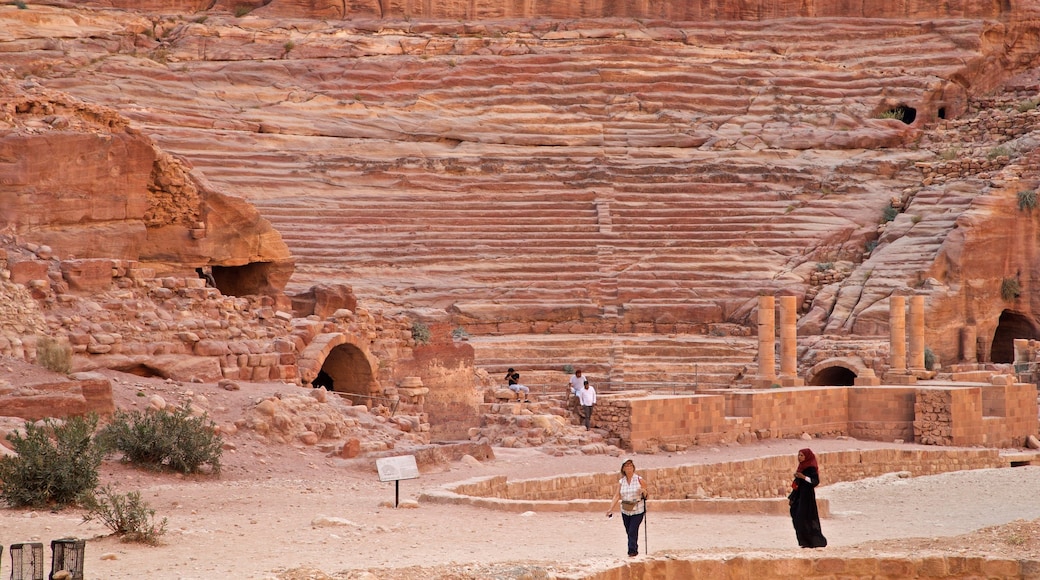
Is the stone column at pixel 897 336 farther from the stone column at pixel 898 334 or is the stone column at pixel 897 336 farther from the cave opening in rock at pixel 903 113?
the cave opening in rock at pixel 903 113

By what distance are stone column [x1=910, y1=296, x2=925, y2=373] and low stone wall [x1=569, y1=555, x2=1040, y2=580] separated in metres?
15.5

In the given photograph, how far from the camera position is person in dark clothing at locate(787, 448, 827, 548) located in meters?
10.7

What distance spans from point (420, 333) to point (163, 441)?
791cm

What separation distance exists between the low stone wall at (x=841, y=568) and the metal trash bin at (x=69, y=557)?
3.94 m

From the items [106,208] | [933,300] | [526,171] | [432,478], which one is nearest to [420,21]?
[526,171]

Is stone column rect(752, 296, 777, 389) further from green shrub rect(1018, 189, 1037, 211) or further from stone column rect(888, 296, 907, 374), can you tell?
green shrub rect(1018, 189, 1037, 211)

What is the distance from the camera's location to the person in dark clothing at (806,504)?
10656mm

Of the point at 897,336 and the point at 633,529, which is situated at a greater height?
the point at 897,336

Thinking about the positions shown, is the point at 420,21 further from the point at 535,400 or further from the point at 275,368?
the point at 275,368

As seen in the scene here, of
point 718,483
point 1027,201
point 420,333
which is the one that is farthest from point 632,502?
point 1027,201

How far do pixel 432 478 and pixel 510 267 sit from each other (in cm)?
1604

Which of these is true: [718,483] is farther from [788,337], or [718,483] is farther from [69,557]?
[69,557]

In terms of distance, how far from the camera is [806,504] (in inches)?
423

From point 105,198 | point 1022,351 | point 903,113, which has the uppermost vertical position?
point 903,113
